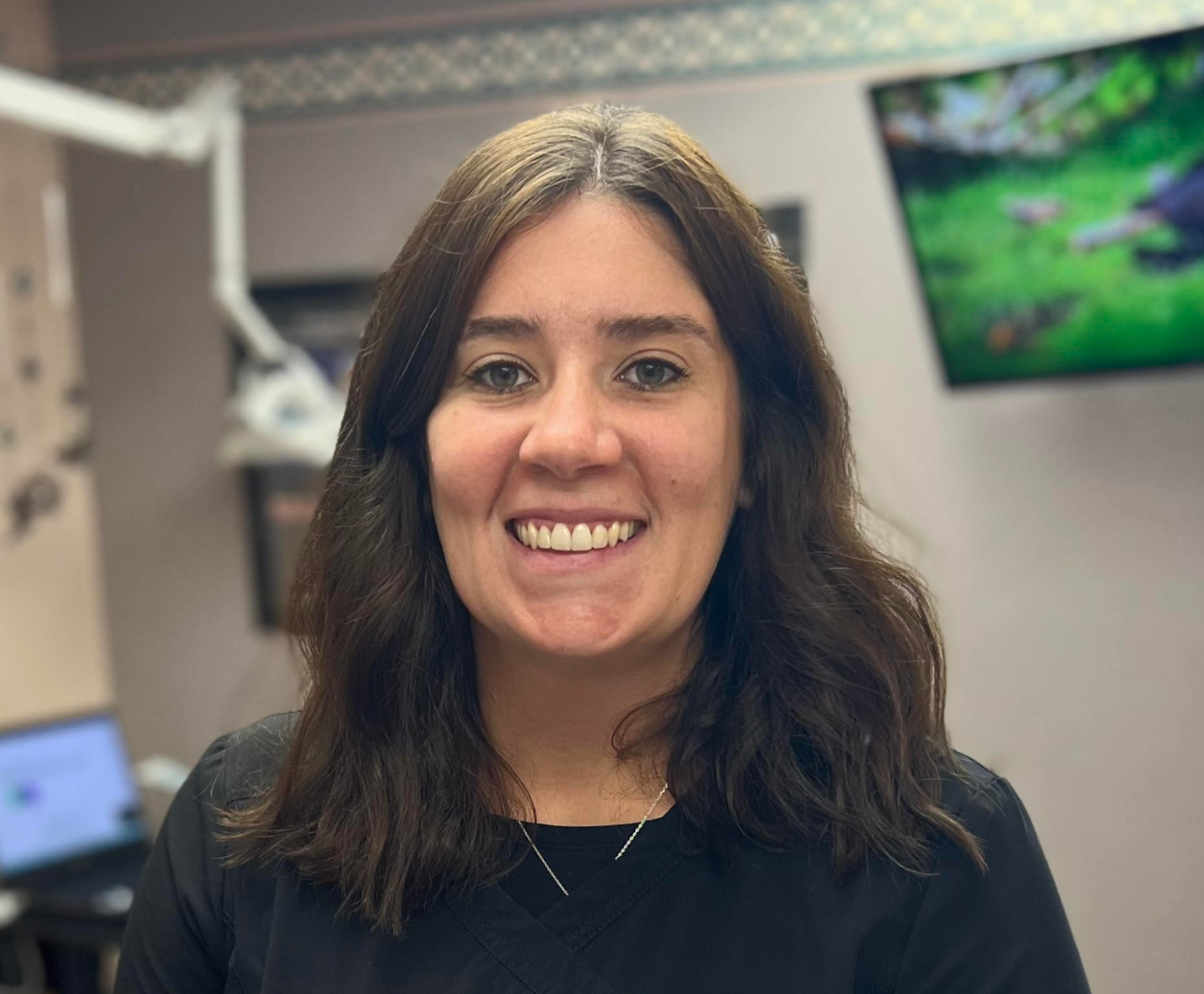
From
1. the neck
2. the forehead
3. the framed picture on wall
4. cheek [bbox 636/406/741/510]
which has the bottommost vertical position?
the neck

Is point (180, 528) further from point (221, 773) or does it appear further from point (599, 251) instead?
point (599, 251)

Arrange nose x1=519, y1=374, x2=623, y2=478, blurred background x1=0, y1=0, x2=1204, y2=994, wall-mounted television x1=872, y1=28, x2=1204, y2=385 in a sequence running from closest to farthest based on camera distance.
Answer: nose x1=519, y1=374, x2=623, y2=478 < wall-mounted television x1=872, y1=28, x2=1204, y2=385 < blurred background x1=0, y1=0, x2=1204, y2=994

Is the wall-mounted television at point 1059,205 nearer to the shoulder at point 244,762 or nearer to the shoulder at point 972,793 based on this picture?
the shoulder at point 972,793

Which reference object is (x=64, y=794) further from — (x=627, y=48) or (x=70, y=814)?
(x=627, y=48)

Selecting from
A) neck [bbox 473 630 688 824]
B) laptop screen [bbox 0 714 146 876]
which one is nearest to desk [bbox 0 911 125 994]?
laptop screen [bbox 0 714 146 876]

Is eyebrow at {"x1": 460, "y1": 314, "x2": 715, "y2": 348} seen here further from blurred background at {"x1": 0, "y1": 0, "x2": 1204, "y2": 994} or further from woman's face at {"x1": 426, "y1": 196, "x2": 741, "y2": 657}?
blurred background at {"x1": 0, "y1": 0, "x2": 1204, "y2": 994}

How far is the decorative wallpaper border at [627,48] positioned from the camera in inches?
96.3

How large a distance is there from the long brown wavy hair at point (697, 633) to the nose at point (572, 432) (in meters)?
0.10

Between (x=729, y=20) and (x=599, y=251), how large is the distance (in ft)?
6.15

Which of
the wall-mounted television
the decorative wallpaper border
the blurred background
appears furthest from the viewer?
the decorative wallpaper border

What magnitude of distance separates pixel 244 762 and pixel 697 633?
0.42 meters

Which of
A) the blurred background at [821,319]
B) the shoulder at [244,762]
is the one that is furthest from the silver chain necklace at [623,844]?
the blurred background at [821,319]

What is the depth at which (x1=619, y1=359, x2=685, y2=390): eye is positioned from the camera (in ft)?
3.01

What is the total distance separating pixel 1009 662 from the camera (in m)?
2.55
